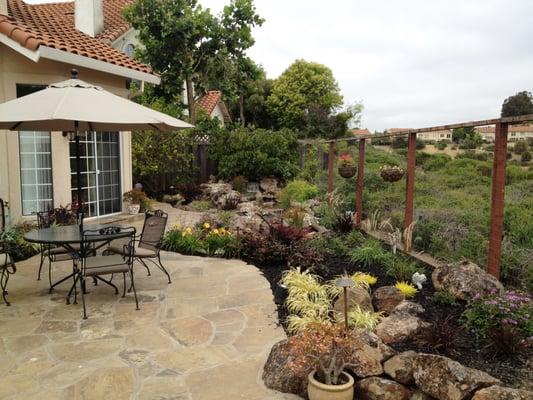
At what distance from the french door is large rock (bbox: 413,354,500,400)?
781 centimetres

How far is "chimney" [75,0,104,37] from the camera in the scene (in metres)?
13.0

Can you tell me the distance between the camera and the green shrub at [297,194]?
39.1 feet

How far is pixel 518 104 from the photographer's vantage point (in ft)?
56.1

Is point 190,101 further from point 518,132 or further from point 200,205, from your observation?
point 518,132

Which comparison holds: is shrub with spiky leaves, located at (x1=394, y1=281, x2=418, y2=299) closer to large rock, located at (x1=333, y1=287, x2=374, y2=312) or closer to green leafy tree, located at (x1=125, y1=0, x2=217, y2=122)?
large rock, located at (x1=333, y1=287, x2=374, y2=312)

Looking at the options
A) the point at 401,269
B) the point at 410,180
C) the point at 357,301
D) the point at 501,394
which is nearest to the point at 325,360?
the point at 501,394

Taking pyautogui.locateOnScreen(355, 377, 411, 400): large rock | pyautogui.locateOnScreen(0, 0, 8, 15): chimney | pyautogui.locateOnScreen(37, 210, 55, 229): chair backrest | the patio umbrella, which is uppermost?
pyautogui.locateOnScreen(0, 0, 8, 15): chimney

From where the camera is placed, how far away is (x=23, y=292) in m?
5.16

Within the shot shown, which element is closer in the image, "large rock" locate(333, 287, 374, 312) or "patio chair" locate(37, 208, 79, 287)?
"large rock" locate(333, 287, 374, 312)

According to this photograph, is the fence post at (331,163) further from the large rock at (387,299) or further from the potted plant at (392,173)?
the large rock at (387,299)

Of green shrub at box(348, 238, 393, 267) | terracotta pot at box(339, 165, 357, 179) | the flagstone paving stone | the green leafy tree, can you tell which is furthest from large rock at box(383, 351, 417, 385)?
the green leafy tree

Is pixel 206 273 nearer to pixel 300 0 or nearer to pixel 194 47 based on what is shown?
pixel 300 0

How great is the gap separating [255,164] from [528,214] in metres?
9.57

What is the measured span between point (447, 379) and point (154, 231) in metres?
4.03
